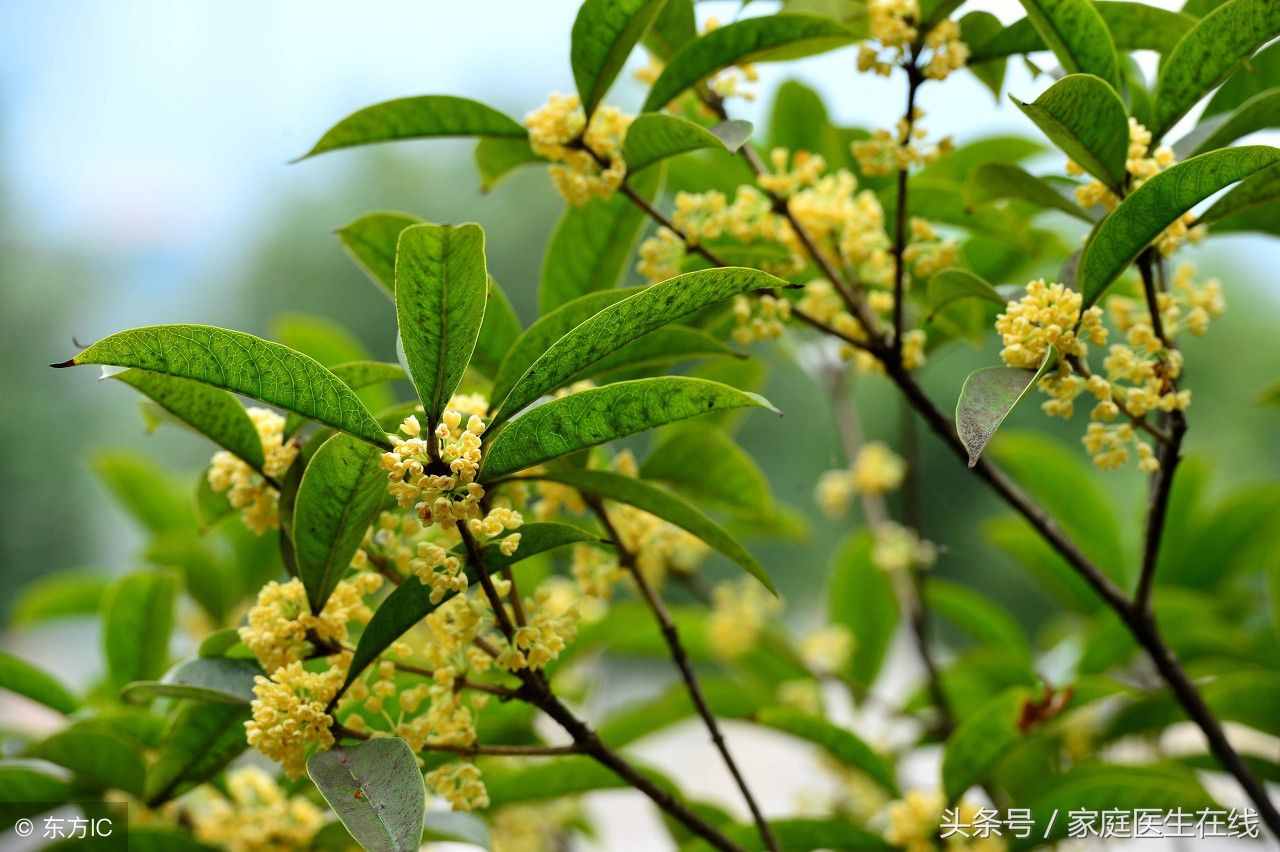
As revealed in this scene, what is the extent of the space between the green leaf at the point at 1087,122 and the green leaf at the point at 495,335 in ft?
1.13

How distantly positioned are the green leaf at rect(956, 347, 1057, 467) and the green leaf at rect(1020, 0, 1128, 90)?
18 centimetres

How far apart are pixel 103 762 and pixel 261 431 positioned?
0.31 metres

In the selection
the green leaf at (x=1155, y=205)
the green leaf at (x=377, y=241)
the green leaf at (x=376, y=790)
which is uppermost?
the green leaf at (x=377, y=241)

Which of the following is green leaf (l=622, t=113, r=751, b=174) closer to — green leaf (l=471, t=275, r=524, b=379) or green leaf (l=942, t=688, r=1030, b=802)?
green leaf (l=471, t=275, r=524, b=379)

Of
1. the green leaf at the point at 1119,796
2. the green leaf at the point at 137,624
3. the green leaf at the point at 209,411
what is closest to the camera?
the green leaf at the point at 209,411

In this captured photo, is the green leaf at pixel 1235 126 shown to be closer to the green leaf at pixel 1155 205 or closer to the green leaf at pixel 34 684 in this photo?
the green leaf at pixel 1155 205

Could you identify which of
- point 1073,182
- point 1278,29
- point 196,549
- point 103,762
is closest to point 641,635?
point 196,549

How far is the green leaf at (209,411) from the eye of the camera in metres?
0.58

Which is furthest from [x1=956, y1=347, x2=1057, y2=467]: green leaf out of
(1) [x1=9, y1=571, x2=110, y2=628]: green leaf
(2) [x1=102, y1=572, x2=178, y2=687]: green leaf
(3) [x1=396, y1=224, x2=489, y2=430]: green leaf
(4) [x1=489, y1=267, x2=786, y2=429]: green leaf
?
(1) [x1=9, y1=571, x2=110, y2=628]: green leaf

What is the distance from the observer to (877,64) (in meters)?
0.67

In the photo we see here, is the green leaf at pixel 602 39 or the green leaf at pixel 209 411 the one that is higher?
the green leaf at pixel 602 39

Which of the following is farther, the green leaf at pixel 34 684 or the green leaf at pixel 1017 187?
the green leaf at pixel 34 684

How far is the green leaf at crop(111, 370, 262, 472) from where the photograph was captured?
58cm

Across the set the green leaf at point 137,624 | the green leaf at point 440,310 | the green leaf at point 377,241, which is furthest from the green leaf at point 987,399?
the green leaf at point 137,624
